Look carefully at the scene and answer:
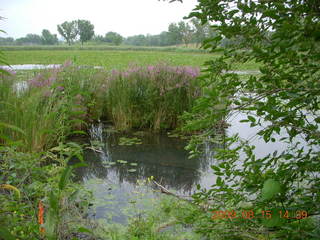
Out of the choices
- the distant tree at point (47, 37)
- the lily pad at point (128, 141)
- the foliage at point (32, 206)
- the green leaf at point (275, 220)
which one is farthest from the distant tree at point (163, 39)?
the green leaf at point (275, 220)

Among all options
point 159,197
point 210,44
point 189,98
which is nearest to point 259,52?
point 210,44

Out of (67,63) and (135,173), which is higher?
(67,63)

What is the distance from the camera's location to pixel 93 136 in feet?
19.8

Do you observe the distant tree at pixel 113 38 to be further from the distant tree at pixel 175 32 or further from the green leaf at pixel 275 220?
the green leaf at pixel 275 220

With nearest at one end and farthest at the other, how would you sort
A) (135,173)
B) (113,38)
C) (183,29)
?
(135,173)
(183,29)
(113,38)

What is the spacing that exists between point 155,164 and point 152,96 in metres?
2.26

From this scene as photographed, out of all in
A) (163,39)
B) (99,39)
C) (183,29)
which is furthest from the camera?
(99,39)

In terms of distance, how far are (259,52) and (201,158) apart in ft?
12.2

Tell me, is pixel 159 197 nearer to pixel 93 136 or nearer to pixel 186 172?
pixel 186 172

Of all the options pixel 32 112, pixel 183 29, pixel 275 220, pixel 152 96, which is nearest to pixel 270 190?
pixel 275 220

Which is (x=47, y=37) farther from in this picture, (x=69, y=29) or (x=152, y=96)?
(x=152, y=96)

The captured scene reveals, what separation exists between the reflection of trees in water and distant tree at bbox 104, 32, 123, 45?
99707 millimetres

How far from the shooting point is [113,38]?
338ft

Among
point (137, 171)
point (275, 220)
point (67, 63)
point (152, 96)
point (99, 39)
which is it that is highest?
point (99, 39)
